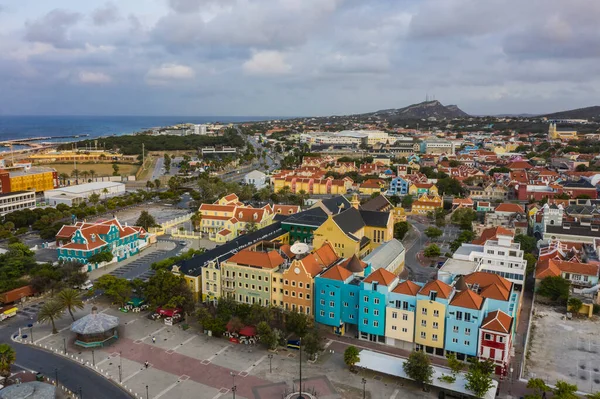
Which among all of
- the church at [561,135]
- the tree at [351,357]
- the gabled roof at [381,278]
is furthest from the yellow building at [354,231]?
the church at [561,135]

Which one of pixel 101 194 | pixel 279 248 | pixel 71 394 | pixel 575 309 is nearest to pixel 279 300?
pixel 279 248

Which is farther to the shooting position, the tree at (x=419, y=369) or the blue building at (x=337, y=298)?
the blue building at (x=337, y=298)

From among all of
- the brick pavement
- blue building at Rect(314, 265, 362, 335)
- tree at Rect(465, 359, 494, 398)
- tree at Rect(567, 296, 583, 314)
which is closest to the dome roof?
the brick pavement

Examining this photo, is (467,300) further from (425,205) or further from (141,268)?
(425,205)

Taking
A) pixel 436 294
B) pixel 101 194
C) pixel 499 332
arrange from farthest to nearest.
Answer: pixel 101 194
pixel 436 294
pixel 499 332

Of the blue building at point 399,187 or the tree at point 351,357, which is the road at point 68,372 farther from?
the blue building at point 399,187

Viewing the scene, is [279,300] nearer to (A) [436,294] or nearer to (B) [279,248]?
(B) [279,248]
